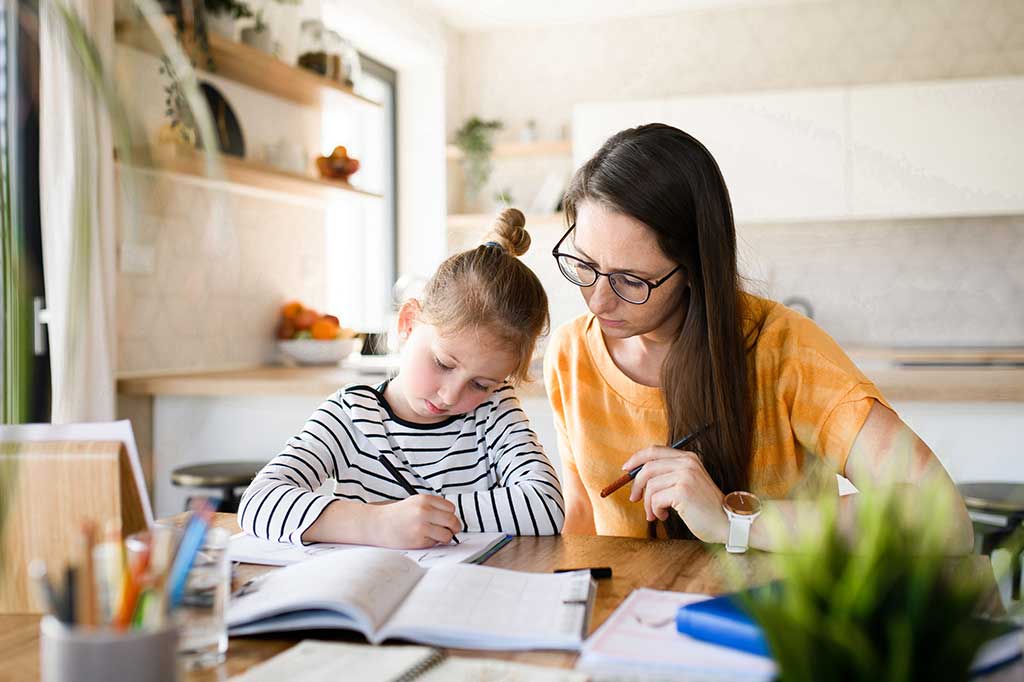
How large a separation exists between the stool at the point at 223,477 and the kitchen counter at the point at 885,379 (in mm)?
243

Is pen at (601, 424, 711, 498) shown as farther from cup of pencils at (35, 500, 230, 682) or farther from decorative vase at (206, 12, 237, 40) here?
decorative vase at (206, 12, 237, 40)

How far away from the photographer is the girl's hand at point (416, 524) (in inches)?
48.2

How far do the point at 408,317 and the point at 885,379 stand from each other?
4.29 feet

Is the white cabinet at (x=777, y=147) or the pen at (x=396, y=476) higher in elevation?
the white cabinet at (x=777, y=147)

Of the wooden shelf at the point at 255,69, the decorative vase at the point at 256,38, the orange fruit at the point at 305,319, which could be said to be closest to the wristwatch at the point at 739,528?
the wooden shelf at the point at 255,69

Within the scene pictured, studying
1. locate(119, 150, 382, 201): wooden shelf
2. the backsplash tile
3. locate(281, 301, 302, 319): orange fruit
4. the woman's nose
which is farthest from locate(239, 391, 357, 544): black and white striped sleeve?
locate(281, 301, 302, 319): orange fruit

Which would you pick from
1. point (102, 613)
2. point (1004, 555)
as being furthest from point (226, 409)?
point (1004, 555)

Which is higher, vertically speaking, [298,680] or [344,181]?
[344,181]

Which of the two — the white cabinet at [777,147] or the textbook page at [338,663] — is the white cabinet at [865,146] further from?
the textbook page at [338,663]

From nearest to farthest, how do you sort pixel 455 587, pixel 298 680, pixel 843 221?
pixel 298 680, pixel 455 587, pixel 843 221

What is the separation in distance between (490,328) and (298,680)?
2.54ft

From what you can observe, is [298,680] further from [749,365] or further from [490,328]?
[749,365]

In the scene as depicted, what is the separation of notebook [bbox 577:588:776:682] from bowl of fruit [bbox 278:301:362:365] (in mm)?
2963

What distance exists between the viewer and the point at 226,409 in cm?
307
